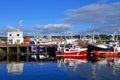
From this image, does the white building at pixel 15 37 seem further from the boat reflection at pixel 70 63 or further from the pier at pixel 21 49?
the boat reflection at pixel 70 63

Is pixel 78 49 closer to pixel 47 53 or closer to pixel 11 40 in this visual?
pixel 47 53

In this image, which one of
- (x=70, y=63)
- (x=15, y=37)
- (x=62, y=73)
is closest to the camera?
(x=62, y=73)

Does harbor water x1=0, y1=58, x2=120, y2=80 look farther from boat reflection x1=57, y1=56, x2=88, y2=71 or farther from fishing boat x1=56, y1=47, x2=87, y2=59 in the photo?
fishing boat x1=56, y1=47, x2=87, y2=59

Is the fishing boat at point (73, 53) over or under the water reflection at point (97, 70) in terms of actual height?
over

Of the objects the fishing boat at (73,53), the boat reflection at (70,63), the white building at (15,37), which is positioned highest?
the white building at (15,37)

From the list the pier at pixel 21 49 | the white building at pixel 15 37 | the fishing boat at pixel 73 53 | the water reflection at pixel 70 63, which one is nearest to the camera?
the water reflection at pixel 70 63

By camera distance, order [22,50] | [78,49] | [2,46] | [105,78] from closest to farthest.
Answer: [105,78] → [78,49] → [2,46] → [22,50]

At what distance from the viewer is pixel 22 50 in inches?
4769

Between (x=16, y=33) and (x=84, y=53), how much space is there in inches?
1358

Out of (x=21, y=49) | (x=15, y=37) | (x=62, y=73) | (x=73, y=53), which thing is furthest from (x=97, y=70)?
(x=15, y=37)

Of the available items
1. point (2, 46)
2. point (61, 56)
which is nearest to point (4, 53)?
point (2, 46)

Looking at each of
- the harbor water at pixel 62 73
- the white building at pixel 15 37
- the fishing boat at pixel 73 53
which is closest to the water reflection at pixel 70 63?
the harbor water at pixel 62 73

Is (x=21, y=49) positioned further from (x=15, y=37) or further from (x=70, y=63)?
(x=70, y=63)

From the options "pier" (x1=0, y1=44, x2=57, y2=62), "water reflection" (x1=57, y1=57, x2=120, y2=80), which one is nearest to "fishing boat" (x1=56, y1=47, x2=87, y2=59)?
"pier" (x1=0, y1=44, x2=57, y2=62)
